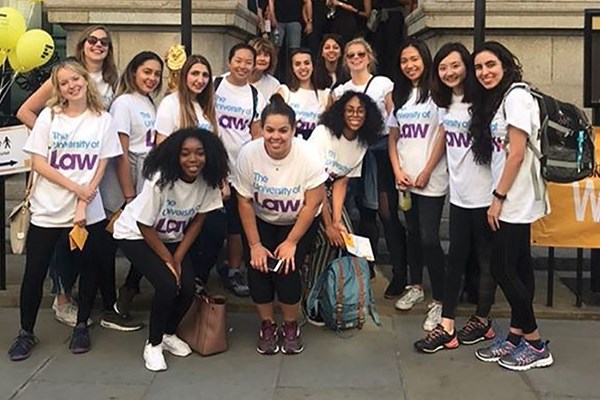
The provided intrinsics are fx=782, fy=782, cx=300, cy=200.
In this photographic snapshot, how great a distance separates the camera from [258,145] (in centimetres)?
505

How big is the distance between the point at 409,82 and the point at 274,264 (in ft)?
5.56

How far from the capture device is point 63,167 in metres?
4.97

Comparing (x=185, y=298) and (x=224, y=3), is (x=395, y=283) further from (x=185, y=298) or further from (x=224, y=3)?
(x=224, y=3)

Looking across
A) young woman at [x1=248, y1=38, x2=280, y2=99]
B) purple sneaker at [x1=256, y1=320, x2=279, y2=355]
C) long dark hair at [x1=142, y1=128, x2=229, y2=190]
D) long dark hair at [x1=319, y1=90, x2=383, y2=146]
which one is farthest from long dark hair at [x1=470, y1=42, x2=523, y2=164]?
young woman at [x1=248, y1=38, x2=280, y2=99]

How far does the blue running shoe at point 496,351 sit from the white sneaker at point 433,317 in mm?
466

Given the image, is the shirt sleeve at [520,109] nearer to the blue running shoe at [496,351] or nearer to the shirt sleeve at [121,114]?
the blue running shoe at [496,351]

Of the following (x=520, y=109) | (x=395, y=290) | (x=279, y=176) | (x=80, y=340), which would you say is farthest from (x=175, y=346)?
(x=520, y=109)

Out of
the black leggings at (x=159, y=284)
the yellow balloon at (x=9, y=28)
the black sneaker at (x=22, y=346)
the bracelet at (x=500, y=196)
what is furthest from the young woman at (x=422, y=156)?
the yellow balloon at (x=9, y=28)

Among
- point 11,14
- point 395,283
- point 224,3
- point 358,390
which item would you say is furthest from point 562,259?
point 11,14

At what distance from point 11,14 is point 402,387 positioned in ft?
13.6

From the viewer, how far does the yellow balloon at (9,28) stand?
6.02 meters

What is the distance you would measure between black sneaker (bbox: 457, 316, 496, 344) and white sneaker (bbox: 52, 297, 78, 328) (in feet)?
8.93

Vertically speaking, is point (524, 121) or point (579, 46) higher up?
point (579, 46)

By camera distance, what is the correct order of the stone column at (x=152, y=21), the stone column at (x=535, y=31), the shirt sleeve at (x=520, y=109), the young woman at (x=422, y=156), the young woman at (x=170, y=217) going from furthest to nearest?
1. the stone column at (x=152, y=21)
2. the stone column at (x=535, y=31)
3. the young woman at (x=422, y=156)
4. the young woman at (x=170, y=217)
5. the shirt sleeve at (x=520, y=109)
